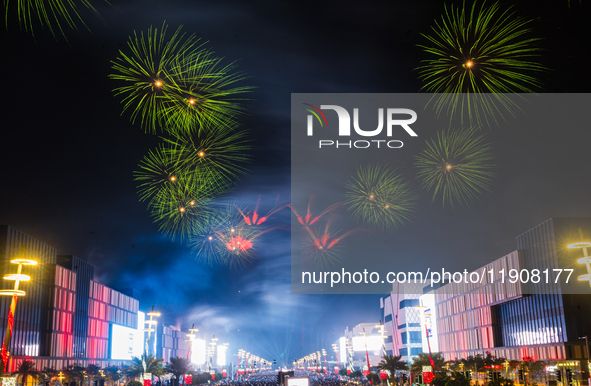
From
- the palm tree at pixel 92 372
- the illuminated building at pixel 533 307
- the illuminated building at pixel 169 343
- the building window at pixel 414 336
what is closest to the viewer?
the illuminated building at pixel 533 307

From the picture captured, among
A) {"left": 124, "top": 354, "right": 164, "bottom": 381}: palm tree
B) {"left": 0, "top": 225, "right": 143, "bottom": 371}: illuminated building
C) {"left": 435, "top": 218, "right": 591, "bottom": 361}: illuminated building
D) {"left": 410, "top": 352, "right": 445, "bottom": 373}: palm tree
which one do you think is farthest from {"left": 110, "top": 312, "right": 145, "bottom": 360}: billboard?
{"left": 435, "top": 218, "right": 591, "bottom": 361}: illuminated building

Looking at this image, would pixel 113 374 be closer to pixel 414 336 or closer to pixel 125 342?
pixel 125 342

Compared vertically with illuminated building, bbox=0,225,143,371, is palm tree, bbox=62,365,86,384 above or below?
below

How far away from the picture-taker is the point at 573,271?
64.1 metres

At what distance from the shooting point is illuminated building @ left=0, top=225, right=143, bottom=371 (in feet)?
204

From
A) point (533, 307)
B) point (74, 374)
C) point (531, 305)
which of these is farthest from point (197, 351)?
point (533, 307)

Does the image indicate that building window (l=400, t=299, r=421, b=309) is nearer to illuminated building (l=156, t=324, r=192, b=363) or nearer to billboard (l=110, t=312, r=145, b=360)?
illuminated building (l=156, t=324, r=192, b=363)

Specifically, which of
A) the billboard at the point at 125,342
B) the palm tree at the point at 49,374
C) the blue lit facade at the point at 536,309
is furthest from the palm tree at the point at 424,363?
the billboard at the point at 125,342

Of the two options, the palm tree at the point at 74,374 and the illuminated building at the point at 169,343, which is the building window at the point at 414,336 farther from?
the palm tree at the point at 74,374

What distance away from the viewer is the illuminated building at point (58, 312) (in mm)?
62312

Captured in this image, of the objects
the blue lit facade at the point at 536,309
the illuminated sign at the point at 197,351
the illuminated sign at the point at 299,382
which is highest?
the blue lit facade at the point at 536,309

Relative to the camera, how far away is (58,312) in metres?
73.1

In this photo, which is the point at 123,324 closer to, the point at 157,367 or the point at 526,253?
the point at 157,367

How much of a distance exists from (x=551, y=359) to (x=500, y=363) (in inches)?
243
